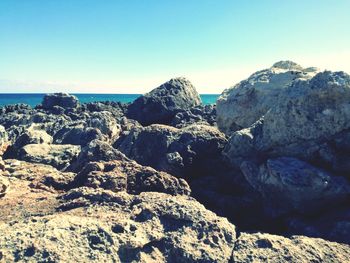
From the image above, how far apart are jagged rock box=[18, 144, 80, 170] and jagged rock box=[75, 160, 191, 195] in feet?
14.2

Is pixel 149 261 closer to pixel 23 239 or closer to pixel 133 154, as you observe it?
pixel 23 239

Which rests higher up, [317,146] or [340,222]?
[317,146]

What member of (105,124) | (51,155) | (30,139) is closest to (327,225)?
(51,155)

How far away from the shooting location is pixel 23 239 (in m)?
5.96

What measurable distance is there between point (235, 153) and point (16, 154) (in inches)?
326

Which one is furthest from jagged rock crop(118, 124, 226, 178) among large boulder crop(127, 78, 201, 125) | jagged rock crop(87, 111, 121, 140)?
large boulder crop(127, 78, 201, 125)

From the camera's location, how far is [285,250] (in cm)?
670

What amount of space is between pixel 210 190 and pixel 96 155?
3.45m

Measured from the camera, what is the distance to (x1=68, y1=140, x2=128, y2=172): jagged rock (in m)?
11.4

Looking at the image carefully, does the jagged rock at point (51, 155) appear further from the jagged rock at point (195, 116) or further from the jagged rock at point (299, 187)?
the jagged rock at point (195, 116)

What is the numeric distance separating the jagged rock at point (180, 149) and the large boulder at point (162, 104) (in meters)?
11.3

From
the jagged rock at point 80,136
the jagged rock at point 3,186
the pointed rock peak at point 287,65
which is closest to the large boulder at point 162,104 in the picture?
the jagged rock at point 80,136

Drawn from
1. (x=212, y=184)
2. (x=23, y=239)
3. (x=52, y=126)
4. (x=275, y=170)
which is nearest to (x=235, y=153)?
(x=212, y=184)

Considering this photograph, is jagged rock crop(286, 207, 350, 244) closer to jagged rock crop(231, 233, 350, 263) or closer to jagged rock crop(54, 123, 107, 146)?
jagged rock crop(231, 233, 350, 263)
